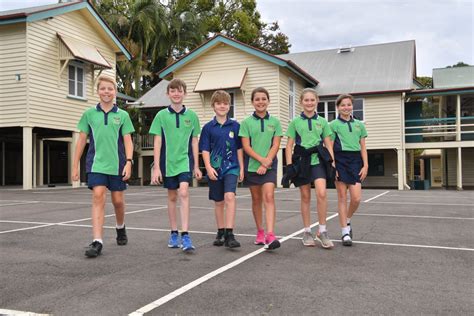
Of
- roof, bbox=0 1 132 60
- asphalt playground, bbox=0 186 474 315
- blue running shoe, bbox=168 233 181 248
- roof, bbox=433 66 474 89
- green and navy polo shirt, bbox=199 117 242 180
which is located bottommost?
asphalt playground, bbox=0 186 474 315

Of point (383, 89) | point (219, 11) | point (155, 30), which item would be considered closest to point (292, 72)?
point (383, 89)

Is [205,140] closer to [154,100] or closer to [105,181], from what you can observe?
[105,181]

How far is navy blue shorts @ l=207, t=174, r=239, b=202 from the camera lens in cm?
510

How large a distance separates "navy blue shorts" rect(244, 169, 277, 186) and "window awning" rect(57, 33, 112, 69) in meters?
14.8

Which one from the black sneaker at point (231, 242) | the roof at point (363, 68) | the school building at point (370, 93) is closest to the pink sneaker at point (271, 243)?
the black sneaker at point (231, 242)

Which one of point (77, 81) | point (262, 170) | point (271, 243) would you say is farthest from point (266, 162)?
point (77, 81)

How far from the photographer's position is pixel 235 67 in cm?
2231

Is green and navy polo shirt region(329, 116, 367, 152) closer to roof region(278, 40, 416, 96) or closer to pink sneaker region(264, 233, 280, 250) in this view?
pink sneaker region(264, 233, 280, 250)

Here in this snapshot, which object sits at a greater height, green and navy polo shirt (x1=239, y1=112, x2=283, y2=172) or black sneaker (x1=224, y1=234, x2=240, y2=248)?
green and navy polo shirt (x1=239, y1=112, x2=283, y2=172)

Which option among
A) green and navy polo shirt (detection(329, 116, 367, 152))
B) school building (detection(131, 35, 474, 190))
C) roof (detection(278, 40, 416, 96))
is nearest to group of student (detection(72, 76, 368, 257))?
green and navy polo shirt (detection(329, 116, 367, 152))

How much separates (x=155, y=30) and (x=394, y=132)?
19.8m

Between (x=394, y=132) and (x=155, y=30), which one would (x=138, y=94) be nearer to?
(x=155, y=30)

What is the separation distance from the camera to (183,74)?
23.8 m

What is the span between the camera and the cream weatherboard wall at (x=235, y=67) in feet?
70.3
